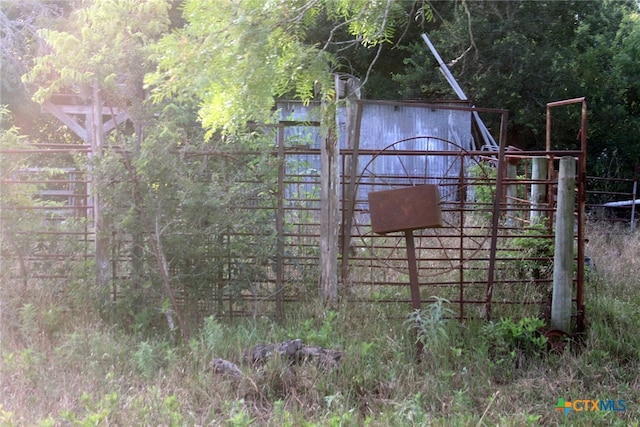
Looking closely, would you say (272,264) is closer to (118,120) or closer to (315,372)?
(315,372)

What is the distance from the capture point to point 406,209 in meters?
5.14

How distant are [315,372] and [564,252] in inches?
119

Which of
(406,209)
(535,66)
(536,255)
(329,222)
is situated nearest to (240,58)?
(406,209)

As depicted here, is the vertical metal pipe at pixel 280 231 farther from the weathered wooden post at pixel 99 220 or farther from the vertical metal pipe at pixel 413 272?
the weathered wooden post at pixel 99 220

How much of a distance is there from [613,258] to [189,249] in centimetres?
684

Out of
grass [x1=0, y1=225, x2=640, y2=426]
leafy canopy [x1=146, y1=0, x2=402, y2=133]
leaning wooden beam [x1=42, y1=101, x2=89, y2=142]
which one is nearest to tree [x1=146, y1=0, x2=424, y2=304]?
leafy canopy [x1=146, y1=0, x2=402, y2=133]

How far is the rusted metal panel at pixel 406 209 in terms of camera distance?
5082 mm

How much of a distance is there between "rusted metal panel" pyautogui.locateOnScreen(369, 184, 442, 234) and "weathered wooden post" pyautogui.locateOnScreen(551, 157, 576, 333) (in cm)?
165

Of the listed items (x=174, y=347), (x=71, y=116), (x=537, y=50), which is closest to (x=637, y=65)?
(x=537, y=50)

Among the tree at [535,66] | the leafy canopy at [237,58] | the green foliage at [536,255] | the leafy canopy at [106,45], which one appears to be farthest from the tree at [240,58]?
the tree at [535,66]

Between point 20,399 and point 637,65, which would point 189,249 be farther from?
point 637,65

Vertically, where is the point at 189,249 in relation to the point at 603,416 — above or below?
above

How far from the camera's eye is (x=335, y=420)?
3.88m

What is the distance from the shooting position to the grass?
4152mm
